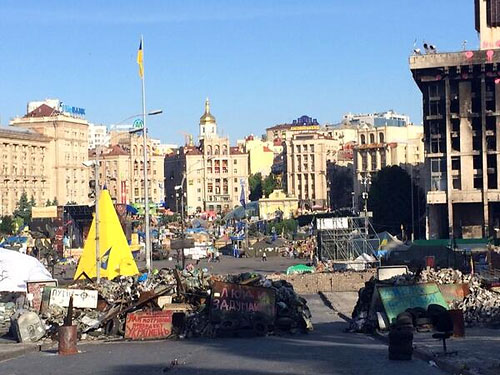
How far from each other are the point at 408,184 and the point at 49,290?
75.6 metres

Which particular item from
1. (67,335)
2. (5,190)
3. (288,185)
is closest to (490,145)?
(67,335)

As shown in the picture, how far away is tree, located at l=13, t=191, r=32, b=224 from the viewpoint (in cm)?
12700

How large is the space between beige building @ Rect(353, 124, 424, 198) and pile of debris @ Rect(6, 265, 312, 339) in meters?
132

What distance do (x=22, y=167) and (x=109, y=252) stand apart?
11868 centimetres

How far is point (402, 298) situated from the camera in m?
25.6

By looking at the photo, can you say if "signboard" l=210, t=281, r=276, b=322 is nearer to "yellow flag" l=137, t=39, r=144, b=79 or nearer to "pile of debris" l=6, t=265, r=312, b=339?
"pile of debris" l=6, t=265, r=312, b=339

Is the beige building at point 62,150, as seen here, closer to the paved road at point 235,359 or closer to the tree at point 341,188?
the tree at point 341,188

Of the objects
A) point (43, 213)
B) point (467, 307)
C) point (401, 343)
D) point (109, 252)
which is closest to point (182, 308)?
point (467, 307)

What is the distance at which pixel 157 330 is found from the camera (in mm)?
25984

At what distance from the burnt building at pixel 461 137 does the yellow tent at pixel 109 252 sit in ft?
132

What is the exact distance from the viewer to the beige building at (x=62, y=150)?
16900 centimetres

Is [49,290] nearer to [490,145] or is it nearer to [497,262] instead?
[497,262]

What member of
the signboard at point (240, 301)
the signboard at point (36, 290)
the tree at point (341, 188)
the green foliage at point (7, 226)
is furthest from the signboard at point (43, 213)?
the tree at point (341, 188)

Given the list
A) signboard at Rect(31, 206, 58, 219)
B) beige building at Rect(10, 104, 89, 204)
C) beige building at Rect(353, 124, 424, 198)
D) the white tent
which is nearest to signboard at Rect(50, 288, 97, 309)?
the white tent
